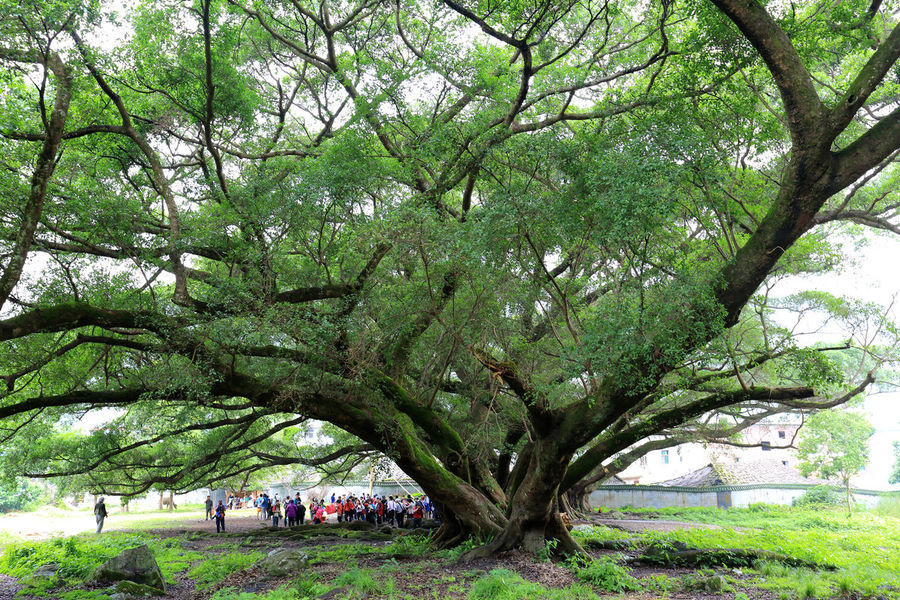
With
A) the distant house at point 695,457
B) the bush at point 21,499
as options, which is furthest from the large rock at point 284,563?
the bush at point 21,499

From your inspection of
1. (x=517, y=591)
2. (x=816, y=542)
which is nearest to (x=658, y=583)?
(x=517, y=591)

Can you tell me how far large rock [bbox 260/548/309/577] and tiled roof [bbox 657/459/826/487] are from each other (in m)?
18.9

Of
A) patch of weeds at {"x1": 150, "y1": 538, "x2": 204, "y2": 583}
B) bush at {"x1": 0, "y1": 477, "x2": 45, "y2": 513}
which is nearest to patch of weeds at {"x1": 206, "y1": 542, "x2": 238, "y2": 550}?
patch of weeds at {"x1": 150, "y1": 538, "x2": 204, "y2": 583}

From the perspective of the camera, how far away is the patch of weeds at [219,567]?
8816 mm

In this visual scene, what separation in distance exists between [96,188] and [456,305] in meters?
5.14

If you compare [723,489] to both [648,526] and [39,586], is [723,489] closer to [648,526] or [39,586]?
[648,526]

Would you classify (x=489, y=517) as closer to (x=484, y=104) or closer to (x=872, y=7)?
(x=484, y=104)

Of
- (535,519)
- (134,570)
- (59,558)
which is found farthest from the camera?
(59,558)

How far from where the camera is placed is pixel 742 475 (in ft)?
82.1

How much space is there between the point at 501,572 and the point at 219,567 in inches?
204

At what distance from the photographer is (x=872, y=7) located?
5.67 metres

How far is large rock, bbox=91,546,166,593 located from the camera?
25.7 ft

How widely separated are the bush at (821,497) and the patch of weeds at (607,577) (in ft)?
57.1

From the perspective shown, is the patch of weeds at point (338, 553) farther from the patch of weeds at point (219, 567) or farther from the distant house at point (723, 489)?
the distant house at point (723, 489)
